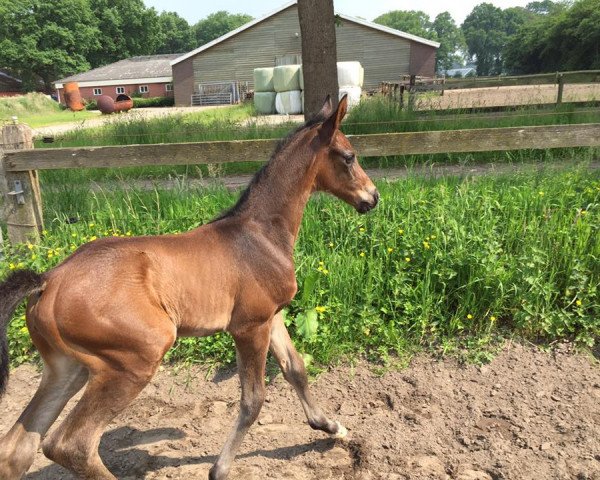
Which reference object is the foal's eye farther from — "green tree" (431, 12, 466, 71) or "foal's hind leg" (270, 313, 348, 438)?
"green tree" (431, 12, 466, 71)

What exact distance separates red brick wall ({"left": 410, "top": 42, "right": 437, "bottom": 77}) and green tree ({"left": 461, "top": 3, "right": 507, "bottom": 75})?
97462 mm

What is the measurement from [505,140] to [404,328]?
2.51 metres

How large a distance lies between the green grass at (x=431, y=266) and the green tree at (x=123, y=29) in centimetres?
6643

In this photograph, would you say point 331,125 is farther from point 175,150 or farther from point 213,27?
point 213,27

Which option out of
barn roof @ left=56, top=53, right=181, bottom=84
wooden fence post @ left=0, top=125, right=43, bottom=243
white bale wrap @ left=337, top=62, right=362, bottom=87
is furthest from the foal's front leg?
barn roof @ left=56, top=53, right=181, bottom=84

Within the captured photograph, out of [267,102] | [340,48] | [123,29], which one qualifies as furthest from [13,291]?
[123,29]

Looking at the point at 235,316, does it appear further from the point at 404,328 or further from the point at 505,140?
the point at 505,140

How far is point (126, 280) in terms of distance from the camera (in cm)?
217

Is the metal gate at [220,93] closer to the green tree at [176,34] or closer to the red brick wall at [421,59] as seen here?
the red brick wall at [421,59]

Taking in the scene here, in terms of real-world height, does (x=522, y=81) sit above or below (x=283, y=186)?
above

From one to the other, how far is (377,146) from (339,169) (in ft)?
7.99

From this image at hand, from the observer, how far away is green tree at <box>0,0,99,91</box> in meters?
55.4

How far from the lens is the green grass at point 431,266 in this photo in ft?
12.3

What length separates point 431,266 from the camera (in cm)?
405
